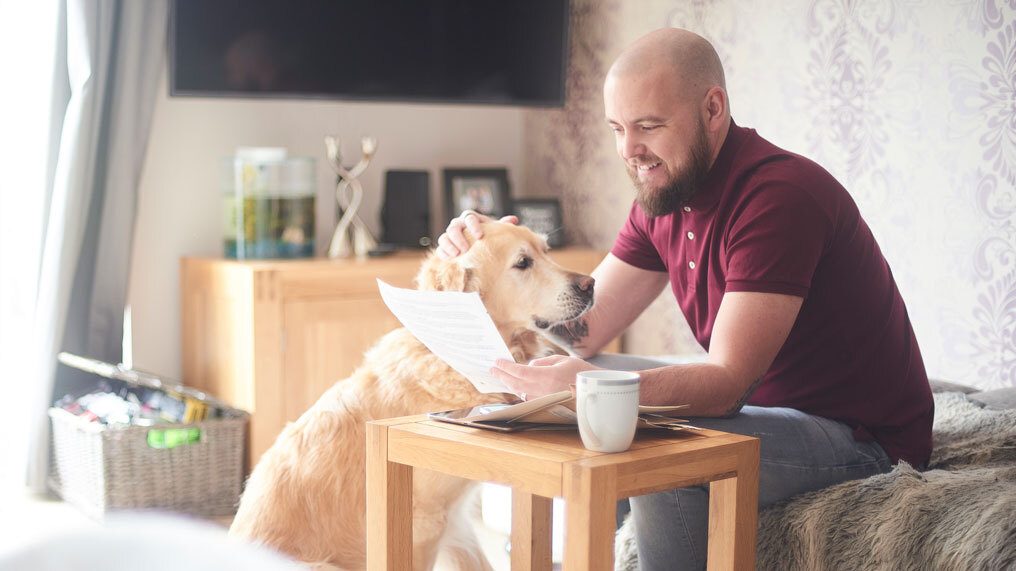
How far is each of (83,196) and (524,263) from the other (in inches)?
70.6

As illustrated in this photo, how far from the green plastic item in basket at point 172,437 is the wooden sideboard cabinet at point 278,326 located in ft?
0.55

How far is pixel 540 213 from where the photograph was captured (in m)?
3.82

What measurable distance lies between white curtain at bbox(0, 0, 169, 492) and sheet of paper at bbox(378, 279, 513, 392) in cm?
191

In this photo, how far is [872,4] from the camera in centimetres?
278

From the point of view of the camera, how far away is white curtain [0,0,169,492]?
9.97 ft

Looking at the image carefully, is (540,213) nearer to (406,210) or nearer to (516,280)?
(406,210)

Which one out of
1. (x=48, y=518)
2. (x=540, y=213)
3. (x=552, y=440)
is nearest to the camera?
(x=552, y=440)

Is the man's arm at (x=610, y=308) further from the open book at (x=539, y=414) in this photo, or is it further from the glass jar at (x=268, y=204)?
the glass jar at (x=268, y=204)

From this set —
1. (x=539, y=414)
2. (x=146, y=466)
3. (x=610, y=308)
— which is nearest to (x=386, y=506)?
(x=539, y=414)

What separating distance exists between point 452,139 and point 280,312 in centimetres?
121

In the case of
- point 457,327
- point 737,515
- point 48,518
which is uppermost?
point 457,327

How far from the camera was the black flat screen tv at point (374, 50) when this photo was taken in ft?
10.4

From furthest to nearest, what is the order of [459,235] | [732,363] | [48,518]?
[48,518] → [459,235] → [732,363]

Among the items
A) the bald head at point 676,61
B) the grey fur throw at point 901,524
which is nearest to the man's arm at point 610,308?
the bald head at point 676,61
